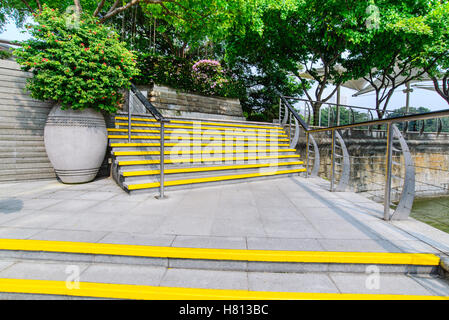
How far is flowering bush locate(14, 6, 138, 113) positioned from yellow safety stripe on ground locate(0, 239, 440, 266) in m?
2.71

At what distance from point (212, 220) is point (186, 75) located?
713 cm

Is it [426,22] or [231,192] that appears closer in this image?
[231,192]

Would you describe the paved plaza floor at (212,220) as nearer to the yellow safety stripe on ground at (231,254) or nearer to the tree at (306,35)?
the yellow safety stripe on ground at (231,254)

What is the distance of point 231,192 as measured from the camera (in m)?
4.02

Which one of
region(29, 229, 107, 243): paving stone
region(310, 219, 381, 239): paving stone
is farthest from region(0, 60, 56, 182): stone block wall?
region(310, 219, 381, 239): paving stone

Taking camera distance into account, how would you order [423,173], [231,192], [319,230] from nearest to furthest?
1. [319,230]
2. [231,192]
3. [423,173]

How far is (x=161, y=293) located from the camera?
61.7 inches

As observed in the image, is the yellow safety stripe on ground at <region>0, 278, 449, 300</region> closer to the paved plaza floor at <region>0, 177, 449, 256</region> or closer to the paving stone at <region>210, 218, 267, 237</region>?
the paved plaza floor at <region>0, 177, 449, 256</region>

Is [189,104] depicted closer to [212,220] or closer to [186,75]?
[186,75]

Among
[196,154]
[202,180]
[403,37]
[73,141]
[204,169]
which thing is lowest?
[202,180]

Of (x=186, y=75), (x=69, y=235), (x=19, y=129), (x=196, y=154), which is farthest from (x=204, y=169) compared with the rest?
(x=186, y=75)

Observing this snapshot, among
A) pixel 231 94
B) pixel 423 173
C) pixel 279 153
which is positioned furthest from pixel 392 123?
pixel 423 173

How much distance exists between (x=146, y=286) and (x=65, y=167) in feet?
11.3
